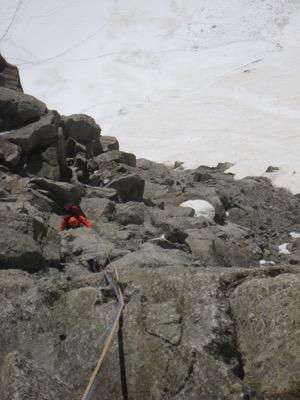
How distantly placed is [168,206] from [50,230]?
20.6ft

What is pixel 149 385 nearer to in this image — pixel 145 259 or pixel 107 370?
pixel 107 370

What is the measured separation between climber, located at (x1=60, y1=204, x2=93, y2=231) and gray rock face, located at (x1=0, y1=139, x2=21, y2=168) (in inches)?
90.2

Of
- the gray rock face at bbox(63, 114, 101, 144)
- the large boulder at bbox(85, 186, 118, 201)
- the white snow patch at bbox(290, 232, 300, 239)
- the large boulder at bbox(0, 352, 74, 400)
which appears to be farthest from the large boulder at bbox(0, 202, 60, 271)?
the gray rock face at bbox(63, 114, 101, 144)

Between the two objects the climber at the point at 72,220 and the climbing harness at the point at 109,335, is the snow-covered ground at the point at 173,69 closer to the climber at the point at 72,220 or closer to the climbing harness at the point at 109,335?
the climber at the point at 72,220

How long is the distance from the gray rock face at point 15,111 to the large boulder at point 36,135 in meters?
0.28

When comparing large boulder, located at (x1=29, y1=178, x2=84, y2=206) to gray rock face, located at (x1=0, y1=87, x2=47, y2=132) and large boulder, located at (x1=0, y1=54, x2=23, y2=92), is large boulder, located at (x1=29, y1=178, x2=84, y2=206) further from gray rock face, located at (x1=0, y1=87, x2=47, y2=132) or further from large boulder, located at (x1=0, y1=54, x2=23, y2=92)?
large boulder, located at (x1=0, y1=54, x2=23, y2=92)

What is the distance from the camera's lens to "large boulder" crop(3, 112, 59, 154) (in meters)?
13.3

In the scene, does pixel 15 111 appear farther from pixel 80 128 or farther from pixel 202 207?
pixel 202 207

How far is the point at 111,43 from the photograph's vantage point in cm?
4962

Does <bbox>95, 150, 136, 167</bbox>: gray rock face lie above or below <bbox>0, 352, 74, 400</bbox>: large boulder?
below

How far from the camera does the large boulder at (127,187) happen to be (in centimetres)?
1467

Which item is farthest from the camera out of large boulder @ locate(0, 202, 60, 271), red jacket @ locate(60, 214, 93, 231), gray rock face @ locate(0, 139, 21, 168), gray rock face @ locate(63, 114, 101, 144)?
gray rock face @ locate(63, 114, 101, 144)

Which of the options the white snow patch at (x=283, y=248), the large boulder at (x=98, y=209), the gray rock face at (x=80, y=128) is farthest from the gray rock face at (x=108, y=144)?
the white snow patch at (x=283, y=248)

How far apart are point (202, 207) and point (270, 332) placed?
1087 cm
